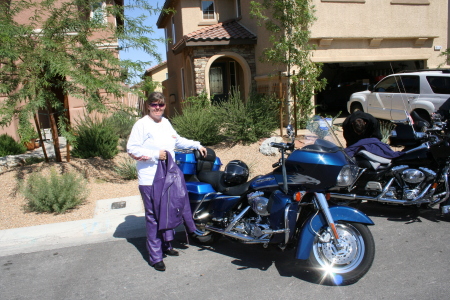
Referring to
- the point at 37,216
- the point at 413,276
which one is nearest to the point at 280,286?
the point at 413,276

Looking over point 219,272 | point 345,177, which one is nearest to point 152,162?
point 219,272

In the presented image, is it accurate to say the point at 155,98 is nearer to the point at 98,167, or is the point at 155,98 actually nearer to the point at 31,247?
the point at 31,247

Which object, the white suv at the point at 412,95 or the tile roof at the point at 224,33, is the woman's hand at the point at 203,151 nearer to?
the white suv at the point at 412,95

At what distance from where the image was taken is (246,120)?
9.73 metres

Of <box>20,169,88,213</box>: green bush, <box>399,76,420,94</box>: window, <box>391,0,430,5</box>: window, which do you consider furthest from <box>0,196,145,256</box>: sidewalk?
<box>391,0,430,5</box>: window

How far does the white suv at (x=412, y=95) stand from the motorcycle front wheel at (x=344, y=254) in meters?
6.24

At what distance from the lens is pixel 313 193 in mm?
3758

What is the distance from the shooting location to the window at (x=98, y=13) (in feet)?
26.2

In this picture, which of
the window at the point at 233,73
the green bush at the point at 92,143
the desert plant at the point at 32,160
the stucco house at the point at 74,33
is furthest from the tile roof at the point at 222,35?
the desert plant at the point at 32,160

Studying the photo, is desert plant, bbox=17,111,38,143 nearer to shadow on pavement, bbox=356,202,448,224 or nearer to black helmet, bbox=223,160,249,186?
black helmet, bbox=223,160,249,186

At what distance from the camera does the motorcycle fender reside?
359 centimetres

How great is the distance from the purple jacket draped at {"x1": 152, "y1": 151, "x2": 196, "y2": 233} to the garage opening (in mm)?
14033

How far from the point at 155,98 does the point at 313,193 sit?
1.91 m

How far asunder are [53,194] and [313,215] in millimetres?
4291
